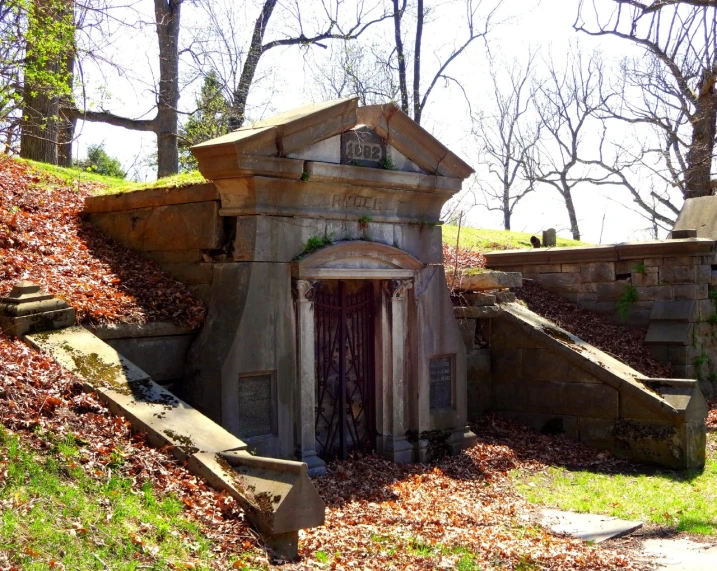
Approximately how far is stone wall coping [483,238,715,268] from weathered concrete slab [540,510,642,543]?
6.51m

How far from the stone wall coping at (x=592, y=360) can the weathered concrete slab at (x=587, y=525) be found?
2.66 metres

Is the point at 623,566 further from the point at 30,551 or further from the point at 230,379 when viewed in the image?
the point at 30,551

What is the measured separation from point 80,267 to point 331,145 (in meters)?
3.04

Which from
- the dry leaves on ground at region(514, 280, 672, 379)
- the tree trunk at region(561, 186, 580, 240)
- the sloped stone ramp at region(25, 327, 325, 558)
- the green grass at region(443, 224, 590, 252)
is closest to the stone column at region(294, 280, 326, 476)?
the sloped stone ramp at region(25, 327, 325, 558)

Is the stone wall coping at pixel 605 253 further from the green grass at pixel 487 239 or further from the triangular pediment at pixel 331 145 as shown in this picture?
the triangular pediment at pixel 331 145

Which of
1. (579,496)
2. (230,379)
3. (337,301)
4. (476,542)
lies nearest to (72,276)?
(230,379)

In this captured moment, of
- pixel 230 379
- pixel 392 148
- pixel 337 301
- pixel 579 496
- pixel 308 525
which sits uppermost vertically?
pixel 392 148

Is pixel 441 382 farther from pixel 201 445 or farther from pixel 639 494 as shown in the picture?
pixel 201 445

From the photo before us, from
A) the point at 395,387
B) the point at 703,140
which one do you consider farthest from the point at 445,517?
the point at 703,140

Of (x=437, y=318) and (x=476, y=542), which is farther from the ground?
(x=437, y=318)

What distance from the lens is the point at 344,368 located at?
31.6 ft

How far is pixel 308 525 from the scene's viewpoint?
5812 mm

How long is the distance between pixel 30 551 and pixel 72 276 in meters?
4.75

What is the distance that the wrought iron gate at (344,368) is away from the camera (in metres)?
9.55
